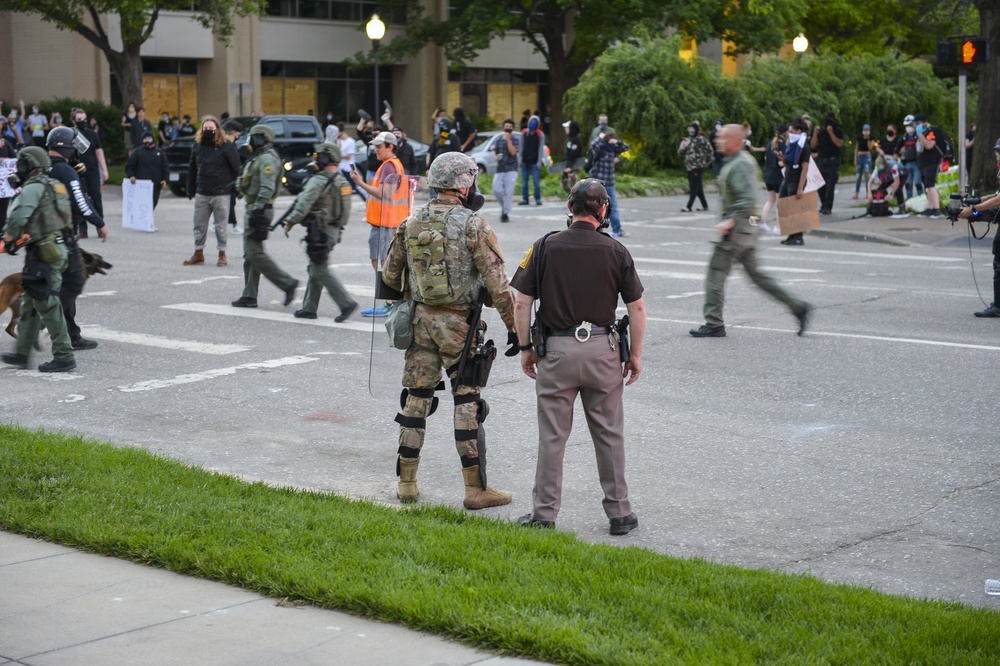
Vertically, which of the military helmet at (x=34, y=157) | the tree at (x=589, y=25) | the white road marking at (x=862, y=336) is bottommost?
the white road marking at (x=862, y=336)

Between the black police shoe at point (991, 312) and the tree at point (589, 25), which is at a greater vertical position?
the tree at point (589, 25)

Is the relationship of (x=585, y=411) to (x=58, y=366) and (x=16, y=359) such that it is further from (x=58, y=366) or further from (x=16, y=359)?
(x=16, y=359)

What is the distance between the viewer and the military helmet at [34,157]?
33.4 feet

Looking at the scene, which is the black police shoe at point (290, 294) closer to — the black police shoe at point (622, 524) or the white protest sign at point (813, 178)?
the black police shoe at point (622, 524)

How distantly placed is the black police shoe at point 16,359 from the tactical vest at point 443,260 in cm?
527

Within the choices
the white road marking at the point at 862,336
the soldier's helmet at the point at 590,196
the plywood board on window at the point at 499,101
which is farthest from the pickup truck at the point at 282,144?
the plywood board on window at the point at 499,101

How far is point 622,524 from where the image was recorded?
20.7 feet

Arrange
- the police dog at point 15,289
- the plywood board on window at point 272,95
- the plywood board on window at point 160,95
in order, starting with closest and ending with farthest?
the police dog at point 15,289 < the plywood board on window at point 160,95 < the plywood board on window at point 272,95

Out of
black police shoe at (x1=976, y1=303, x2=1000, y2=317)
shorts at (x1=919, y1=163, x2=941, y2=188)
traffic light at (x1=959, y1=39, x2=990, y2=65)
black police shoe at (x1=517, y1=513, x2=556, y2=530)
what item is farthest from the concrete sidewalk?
shorts at (x1=919, y1=163, x2=941, y2=188)

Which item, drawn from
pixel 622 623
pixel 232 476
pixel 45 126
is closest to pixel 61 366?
pixel 232 476

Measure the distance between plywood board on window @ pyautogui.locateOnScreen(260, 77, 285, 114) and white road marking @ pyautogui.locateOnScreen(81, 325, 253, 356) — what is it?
3800 cm

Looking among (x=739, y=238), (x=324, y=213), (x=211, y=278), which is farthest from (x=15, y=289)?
(x=739, y=238)

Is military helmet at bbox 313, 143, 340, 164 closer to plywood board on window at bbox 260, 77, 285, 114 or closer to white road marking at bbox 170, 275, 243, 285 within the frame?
white road marking at bbox 170, 275, 243, 285

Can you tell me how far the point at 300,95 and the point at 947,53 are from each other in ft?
111
